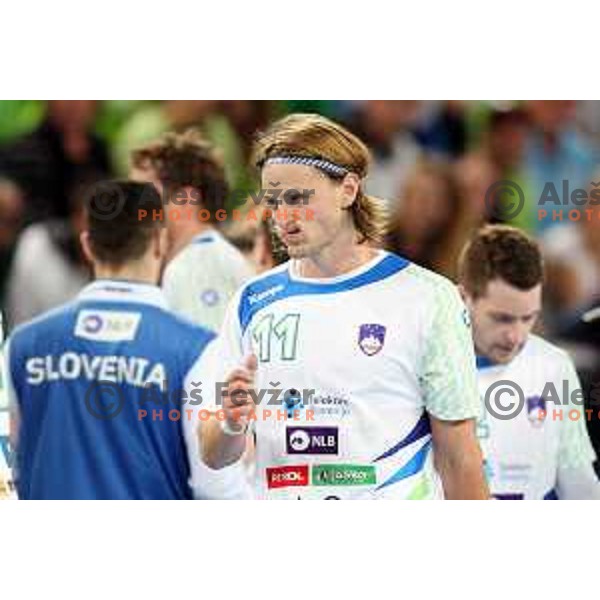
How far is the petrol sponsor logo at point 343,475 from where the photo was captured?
4.50 meters

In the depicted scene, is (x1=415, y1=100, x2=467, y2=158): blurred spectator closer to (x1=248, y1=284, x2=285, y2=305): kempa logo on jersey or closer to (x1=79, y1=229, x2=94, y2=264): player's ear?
(x1=248, y1=284, x2=285, y2=305): kempa logo on jersey

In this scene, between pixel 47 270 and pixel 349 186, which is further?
pixel 47 270

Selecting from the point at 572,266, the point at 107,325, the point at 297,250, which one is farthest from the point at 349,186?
the point at 107,325

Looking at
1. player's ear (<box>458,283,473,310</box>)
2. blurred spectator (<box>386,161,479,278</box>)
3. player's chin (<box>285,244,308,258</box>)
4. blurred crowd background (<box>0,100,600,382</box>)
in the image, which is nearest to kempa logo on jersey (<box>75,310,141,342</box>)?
blurred crowd background (<box>0,100,600,382</box>)

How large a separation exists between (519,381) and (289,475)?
66 centimetres

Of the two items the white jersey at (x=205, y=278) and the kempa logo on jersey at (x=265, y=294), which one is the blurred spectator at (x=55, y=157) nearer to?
the white jersey at (x=205, y=278)

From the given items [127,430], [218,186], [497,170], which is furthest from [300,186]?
[127,430]

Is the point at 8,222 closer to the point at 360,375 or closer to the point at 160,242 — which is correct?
the point at 160,242

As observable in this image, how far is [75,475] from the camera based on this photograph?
465 centimetres

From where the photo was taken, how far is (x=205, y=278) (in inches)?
181

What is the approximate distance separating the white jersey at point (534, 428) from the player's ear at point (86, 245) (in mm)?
1080

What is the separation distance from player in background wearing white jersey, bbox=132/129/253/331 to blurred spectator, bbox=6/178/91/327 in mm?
193

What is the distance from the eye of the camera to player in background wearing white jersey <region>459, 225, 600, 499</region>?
4.54 m
